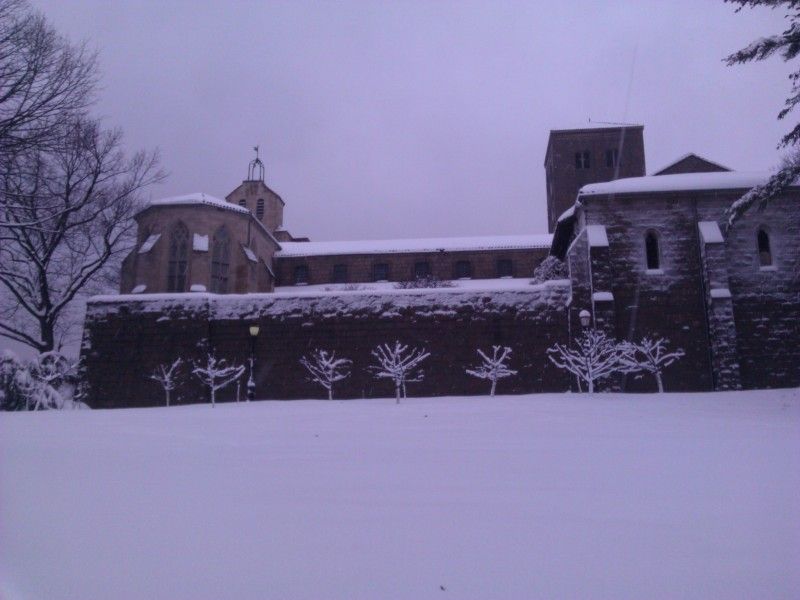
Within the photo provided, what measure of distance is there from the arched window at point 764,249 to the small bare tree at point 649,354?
4.37m

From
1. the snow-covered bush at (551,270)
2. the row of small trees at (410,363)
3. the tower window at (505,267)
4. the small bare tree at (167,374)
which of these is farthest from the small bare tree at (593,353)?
the tower window at (505,267)

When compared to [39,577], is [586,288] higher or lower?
higher

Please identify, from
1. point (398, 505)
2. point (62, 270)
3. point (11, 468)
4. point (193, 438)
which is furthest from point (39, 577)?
point (62, 270)

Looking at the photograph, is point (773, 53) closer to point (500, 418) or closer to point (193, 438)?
point (500, 418)

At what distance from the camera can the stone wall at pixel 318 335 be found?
18047mm

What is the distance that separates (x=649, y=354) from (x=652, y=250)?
14.7ft

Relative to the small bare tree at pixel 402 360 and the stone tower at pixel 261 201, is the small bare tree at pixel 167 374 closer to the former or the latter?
the small bare tree at pixel 402 360

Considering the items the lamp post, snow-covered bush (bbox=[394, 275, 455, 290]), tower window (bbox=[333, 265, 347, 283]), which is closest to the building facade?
the lamp post

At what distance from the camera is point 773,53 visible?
11.6 meters

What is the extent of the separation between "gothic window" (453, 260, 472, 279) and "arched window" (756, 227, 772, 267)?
17.3 meters

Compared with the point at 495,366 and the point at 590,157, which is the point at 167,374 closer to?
the point at 495,366

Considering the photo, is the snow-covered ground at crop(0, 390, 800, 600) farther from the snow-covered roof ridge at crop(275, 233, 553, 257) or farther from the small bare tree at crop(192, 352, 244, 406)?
the snow-covered roof ridge at crop(275, 233, 553, 257)

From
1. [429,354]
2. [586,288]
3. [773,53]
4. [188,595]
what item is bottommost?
[188,595]

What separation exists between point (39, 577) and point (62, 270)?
954 inches
